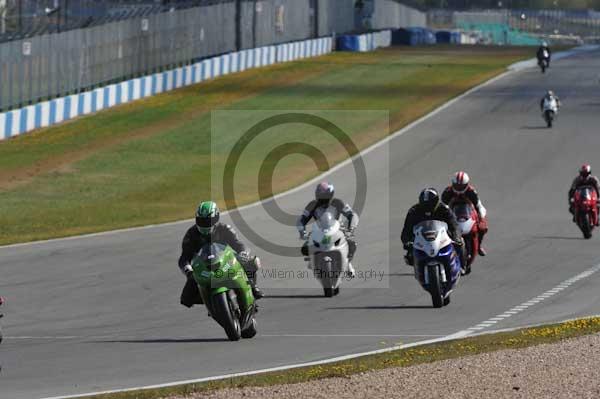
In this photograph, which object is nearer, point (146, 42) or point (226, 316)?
point (226, 316)

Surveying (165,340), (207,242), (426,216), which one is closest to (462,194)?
(426,216)

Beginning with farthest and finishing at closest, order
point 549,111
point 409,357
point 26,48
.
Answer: point 549,111
point 26,48
point 409,357

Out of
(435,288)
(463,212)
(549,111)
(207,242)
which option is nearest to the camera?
(207,242)

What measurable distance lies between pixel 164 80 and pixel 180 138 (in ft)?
47.0

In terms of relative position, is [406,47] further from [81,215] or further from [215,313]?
[215,313]

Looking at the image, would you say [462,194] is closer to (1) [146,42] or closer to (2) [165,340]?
(2) [165,340]

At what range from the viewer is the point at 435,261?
61.5ft

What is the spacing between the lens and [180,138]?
48469 mm

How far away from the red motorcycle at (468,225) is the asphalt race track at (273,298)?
37 centimetres

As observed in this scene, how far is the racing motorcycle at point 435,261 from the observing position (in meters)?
18.7

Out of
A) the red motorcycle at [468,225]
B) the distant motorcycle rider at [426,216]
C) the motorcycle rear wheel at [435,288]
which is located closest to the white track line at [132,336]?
the motorcycle rear wheel at [435,288]

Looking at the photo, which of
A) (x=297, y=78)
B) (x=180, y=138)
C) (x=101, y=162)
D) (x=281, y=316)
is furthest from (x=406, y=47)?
(x=281, y=316)

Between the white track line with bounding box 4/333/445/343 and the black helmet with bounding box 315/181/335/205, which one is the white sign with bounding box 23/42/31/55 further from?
the white track line with bounding box 4/333/445/343

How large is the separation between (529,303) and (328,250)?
2.86m
